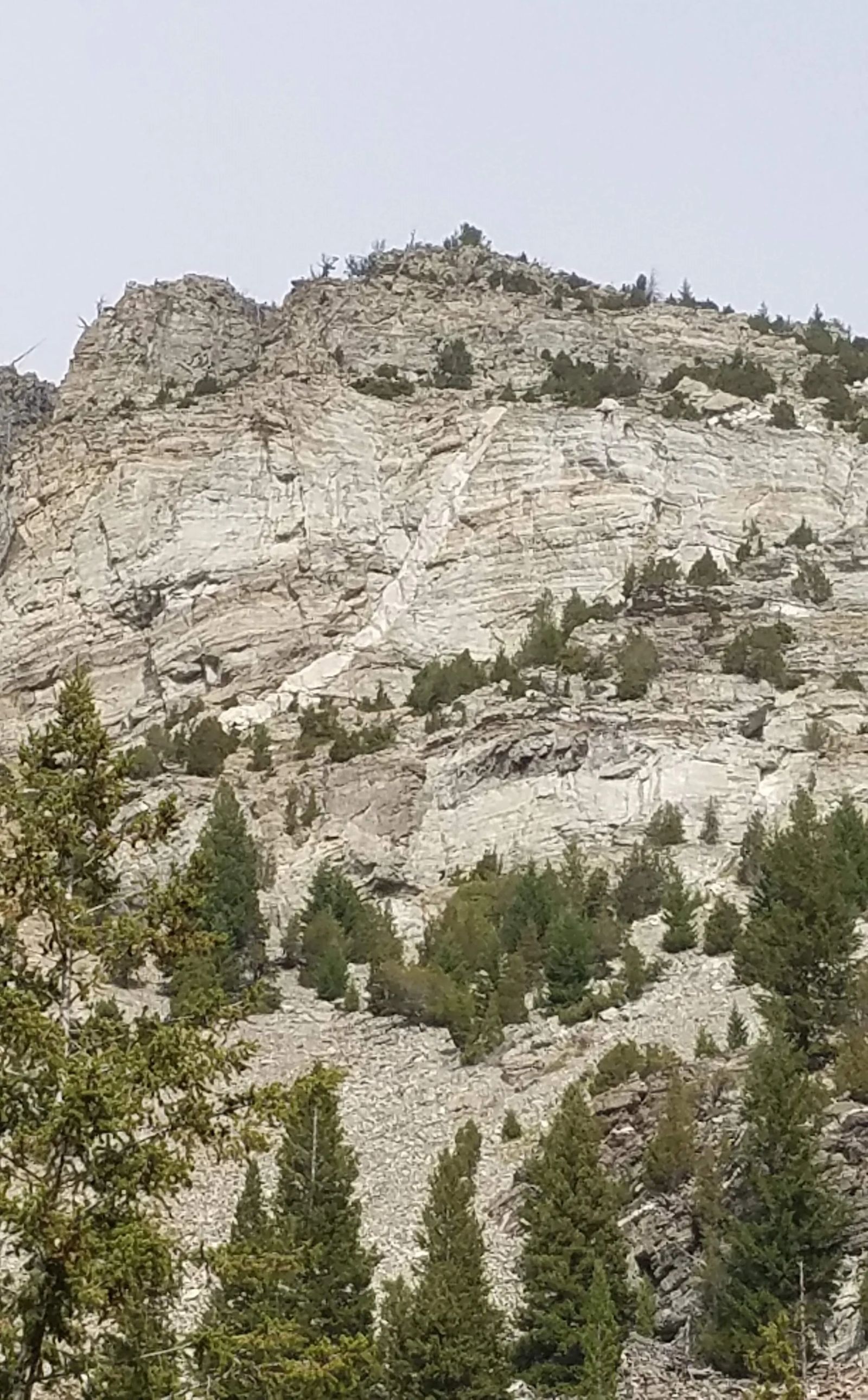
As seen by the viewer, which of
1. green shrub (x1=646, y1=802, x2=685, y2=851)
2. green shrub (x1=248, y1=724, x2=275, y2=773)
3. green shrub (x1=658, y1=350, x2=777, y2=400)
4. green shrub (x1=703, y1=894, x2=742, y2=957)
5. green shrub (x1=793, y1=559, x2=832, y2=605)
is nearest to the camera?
green shrub (x1=703, y1=894, x2=742, y2=957)

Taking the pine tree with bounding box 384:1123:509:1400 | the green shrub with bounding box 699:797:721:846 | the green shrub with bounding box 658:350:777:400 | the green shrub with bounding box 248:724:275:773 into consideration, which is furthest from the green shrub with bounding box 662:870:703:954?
the green shrub with bounding box 658:350:777:400

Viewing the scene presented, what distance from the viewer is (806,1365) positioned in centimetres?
1769

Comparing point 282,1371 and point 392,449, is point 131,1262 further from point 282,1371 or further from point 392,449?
point 392,449

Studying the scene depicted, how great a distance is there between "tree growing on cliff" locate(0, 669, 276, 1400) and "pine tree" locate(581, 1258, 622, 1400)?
6.58 meters

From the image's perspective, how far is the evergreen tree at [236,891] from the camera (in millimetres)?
37875

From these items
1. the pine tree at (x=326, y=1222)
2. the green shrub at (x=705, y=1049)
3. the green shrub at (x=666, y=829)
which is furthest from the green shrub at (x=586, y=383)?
the pine tree at (x=326, y=1222)

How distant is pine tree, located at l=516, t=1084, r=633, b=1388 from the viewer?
19109mm

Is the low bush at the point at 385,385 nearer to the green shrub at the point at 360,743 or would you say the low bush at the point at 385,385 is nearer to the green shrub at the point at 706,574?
the green shrub at the point at 706,574

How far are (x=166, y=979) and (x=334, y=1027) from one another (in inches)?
154

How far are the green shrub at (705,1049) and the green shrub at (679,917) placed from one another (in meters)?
6.91

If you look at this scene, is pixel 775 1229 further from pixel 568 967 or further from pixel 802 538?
pixel 802 538

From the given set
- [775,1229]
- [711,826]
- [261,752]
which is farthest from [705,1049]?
[261,752]

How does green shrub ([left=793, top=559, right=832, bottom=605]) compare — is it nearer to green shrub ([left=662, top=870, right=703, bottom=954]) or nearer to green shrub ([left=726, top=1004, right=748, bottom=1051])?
green shrub ([left=662, top=870, right=703, bottom=954])

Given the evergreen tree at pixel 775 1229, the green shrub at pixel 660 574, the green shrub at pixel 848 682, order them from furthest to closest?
the green shrub at pixel 660 574 → the green shrub at pixel 848 682 → the evergreen tree at pixel 775 1229
